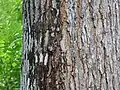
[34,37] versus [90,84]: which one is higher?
[34,37]

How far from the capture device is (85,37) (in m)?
1.64

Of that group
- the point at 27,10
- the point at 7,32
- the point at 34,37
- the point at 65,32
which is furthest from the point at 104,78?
the point at 7,32

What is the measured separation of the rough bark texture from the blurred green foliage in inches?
112

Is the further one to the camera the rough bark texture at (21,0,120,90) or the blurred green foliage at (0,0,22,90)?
the blurred green foliage at (0,0,22,90)

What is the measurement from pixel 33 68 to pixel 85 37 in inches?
12.8

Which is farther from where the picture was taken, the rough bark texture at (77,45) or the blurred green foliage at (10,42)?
the blurred green foliage at (10,42)

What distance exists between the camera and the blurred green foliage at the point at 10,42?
15.2 ft

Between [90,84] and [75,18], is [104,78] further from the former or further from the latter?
[75,18]

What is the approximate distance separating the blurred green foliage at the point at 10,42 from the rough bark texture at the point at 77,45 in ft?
9.35

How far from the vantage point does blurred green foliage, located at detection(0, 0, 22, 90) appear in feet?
15.2

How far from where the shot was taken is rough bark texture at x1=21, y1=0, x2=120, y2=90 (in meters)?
1.64

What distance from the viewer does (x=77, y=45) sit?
1638mm

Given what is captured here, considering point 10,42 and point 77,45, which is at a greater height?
point 10,42

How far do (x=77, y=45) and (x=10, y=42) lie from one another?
328 centimetres
